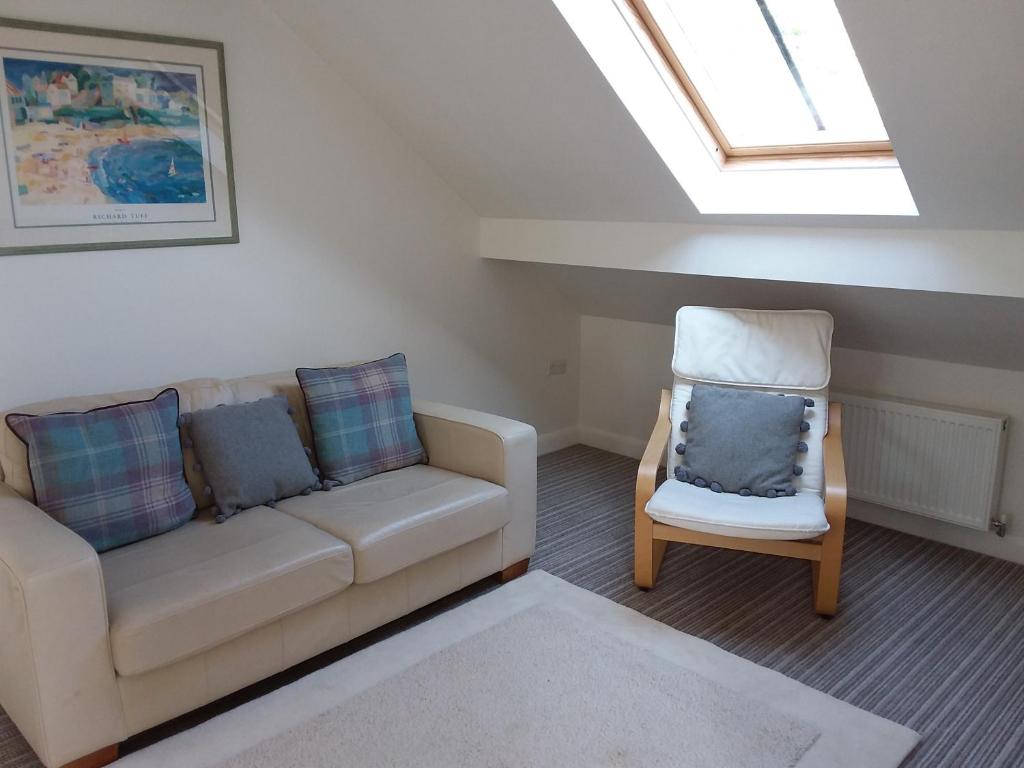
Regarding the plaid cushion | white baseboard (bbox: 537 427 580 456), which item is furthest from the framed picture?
white baseboard (bbox: 537 427 580 456)

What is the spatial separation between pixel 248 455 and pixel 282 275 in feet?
3.11

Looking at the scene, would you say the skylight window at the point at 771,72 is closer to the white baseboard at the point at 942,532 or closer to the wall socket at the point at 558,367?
the white baseboard at the point at 942,532

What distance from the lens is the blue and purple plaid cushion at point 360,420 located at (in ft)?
10.0

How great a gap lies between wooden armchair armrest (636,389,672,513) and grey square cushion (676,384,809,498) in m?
0.10

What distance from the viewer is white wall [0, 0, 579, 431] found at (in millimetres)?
2910

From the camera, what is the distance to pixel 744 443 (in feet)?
10.4

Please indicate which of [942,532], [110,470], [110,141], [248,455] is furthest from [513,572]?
[110,141]

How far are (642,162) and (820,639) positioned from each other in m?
1.73

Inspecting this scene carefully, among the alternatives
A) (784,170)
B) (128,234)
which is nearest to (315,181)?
(128,234)

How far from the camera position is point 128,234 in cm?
302

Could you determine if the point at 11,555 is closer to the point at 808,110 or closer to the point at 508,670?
the point at 508,670

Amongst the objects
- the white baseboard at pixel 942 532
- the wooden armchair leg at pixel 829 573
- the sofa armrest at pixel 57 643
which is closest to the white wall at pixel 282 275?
the sofa armrest at pixel 57 643

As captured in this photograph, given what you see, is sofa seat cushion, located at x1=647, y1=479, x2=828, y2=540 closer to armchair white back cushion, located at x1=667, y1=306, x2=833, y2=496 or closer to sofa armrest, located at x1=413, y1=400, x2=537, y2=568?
armchair white back cushion, located at x1=667, y1=306, x2=833, y2=496

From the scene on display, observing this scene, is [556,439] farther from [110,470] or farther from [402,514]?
[110,470]
